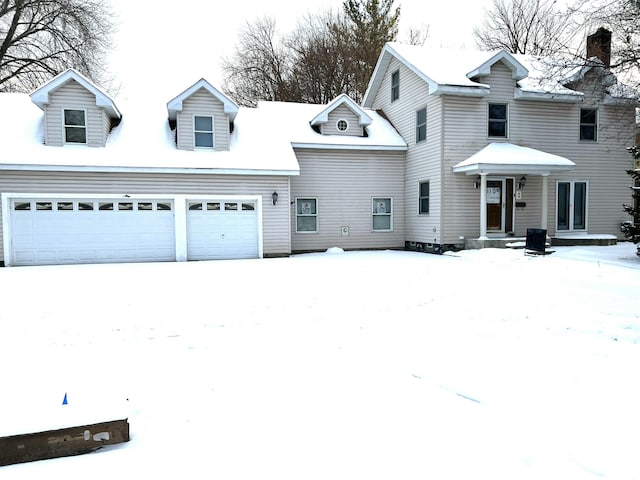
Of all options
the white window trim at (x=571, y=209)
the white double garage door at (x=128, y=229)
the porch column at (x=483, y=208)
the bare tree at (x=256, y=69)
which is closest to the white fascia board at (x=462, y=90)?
the porch column at (x=483, y=208)

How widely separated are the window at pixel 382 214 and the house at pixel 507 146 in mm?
761

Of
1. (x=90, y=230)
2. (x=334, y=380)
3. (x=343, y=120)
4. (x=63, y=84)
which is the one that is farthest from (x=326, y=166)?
(x=334, y=380)

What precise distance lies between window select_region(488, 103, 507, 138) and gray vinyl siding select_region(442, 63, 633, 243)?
19 centimetres

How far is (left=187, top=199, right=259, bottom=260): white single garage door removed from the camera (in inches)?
537

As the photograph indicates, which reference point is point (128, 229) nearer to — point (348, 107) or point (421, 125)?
point (348, 107)

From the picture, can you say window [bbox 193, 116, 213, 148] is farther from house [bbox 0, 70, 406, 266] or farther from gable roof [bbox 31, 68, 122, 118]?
gable roof [bbox 31, 68, 122, 118]

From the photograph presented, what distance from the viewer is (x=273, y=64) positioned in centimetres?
2731

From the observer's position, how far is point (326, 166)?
51.3 ft

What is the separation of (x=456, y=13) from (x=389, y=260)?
21.2 m

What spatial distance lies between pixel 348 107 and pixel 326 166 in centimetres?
240

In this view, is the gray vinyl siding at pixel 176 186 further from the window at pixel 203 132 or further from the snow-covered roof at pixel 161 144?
the window at pixel 203 132

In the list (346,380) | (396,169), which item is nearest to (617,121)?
(396,169)

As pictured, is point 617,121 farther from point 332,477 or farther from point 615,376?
point 332,477

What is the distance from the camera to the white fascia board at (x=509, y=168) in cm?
1306
